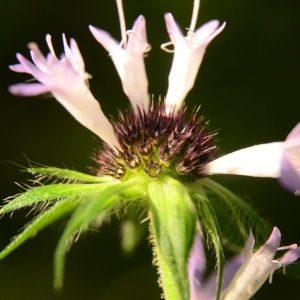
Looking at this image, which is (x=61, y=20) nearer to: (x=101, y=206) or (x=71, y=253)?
(x=71, y=253)

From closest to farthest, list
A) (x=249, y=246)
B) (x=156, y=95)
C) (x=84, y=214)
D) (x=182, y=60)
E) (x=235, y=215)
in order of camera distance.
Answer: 1. (x=84, y=214)
2. (x=249, y=246)
3. (x=235, y=215)
4. (x=182, y=60)
5. (x=156, y=95)

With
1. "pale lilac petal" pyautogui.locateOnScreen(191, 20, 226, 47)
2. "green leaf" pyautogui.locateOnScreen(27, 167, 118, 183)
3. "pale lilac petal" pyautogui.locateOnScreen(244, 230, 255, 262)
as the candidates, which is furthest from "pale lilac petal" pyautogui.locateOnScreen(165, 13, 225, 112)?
"pale lilac petal" pyautogui.locateOnScreen(244, 230, 255, 262)

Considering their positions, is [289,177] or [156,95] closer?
[289,177]

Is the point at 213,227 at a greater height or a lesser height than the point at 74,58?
lesser

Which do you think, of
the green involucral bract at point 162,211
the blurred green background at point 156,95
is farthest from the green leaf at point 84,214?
the blurred green background at point 156,95

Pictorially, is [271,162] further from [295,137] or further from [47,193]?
[47,193]

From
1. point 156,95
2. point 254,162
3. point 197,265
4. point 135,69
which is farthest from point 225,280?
point 156,95

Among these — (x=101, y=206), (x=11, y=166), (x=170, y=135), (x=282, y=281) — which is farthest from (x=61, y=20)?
(x=101, y=206)
